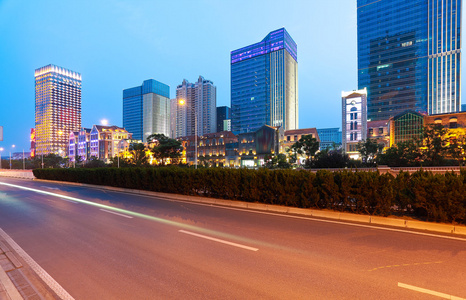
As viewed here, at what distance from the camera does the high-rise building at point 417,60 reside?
108m

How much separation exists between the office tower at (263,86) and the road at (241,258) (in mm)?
142786

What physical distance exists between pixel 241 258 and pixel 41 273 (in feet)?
13.7

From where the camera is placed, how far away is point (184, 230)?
732cm

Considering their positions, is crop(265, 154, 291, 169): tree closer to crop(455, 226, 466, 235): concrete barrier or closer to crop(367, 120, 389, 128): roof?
crop(455, 226, 466, 235): concrete barrier

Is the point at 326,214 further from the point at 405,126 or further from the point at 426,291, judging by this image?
the point at 405,126

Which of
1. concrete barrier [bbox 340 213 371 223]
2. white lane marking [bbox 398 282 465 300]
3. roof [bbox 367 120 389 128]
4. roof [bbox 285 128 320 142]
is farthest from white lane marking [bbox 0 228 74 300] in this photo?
roof [bbox 367 120 389 128]

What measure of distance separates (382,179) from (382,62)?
134115 millimetres

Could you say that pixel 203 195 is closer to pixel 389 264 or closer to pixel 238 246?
pixel 238 246

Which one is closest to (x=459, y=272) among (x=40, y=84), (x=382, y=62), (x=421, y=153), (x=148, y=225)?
(x=148, y=225)

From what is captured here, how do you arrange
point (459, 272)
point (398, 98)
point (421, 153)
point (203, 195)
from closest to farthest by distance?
point (459, 272) → point (203, 195) → point (421, 153) → point (398, 98)

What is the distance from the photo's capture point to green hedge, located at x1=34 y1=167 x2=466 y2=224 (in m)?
7.04

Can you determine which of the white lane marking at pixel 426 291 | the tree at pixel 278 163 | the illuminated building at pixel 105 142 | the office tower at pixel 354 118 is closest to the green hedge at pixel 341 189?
the white lane marking at pixel 426 291

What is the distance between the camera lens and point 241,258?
5168mm

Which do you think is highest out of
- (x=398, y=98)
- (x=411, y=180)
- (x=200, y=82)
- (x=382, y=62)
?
(x=200, y=82)
